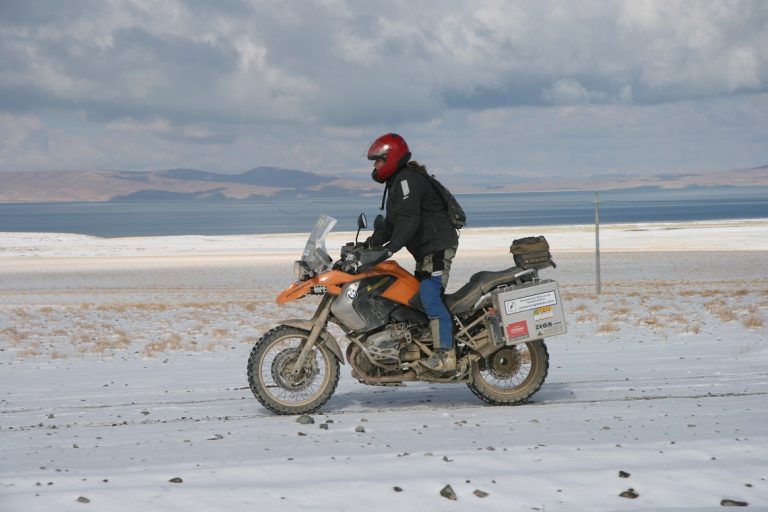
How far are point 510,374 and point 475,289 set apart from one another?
2.50 ft

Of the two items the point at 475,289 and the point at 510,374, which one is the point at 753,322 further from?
the point at 475,289

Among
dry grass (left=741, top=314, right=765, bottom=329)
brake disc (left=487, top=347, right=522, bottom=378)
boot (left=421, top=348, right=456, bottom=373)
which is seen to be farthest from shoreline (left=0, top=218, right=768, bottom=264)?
boot (left=421, top=348, right=456, bottom=373)

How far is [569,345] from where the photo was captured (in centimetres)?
1198

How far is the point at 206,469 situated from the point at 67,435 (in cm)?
187

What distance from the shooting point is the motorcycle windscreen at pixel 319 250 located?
7.22m

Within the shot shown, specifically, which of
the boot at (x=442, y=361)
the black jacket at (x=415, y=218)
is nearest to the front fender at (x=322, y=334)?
the boot at (x=442, y=361)

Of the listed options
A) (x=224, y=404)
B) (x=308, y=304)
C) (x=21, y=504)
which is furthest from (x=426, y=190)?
(x=308, y=304)

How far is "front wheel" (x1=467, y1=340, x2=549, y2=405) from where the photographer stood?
7.59 metres

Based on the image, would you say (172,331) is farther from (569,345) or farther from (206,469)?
(206,469)

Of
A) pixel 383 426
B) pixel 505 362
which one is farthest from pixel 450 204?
pixel 383 426

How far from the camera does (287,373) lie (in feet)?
23.9

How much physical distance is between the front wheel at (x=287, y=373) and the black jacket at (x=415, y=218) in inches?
39.3

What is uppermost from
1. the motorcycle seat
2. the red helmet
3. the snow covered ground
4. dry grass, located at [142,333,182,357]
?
the red helmet

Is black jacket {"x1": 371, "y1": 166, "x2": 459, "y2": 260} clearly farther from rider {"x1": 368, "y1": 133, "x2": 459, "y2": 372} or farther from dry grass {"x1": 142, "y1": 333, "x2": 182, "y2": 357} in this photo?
dry grass {"x1": 142, "y1": 333, "x2": 182, "y2": 357}
